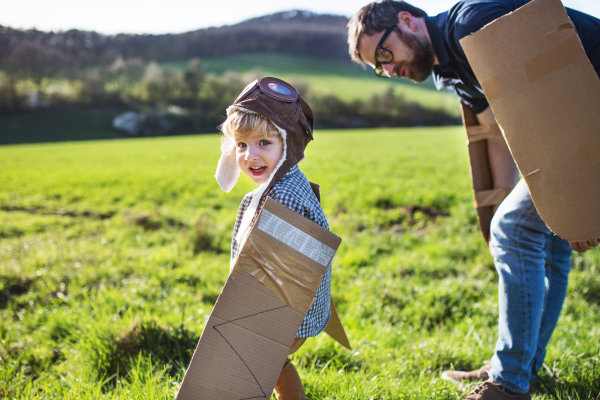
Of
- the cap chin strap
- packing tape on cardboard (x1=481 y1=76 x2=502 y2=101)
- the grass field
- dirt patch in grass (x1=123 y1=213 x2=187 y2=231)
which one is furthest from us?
dirt patch in grass (x1=123 y1=213 x2=187 y2=231)

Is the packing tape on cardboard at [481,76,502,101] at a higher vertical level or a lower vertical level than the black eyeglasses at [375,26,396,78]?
lower

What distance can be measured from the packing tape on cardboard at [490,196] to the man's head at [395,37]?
0.80 meters

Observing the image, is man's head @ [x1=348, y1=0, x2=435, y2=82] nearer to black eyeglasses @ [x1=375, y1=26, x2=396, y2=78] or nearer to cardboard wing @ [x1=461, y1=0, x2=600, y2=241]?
black eyeglasses @ [x1=375, y1=26, x2=396, y2=78]

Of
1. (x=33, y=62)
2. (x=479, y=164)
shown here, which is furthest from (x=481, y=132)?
(x=33, y=62)

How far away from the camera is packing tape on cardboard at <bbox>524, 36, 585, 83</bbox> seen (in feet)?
4.92

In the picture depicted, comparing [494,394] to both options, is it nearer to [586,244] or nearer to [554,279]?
[554,279]

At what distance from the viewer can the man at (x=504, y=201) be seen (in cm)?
178

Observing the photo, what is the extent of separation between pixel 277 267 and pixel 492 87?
3.76 feet

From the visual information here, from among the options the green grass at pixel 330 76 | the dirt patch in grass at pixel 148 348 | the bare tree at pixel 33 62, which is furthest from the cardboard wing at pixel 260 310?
the bare tree at pixel 33 62

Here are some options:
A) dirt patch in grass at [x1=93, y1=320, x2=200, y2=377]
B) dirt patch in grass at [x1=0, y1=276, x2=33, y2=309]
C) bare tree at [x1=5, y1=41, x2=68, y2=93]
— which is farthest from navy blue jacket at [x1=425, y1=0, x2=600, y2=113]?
bare tree at [x1=5, y1=41, x2=68, y2=93]

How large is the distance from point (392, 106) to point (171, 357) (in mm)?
56532

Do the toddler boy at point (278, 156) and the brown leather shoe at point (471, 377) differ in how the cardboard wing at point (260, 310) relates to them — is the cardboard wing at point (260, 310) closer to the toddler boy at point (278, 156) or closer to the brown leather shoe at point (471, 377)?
the toddler boy at point (278, 156)

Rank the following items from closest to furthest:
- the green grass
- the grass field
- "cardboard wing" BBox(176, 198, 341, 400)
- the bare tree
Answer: "cardboard wing" BBox(176, 198, 341, 400) < the grass field < the bare tree < the green grass

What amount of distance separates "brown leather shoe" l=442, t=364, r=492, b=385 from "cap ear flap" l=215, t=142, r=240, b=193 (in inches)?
63.4
